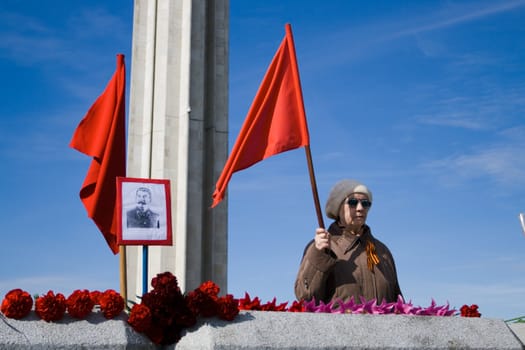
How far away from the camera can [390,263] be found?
6.31m

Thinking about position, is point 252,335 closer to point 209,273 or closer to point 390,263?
point 390,263

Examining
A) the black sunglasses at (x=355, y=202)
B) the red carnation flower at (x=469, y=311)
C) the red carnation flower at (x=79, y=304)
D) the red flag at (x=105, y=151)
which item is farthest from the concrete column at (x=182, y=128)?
the red carnation flower at (x=79, y=304)

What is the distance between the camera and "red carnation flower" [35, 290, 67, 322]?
4.36m

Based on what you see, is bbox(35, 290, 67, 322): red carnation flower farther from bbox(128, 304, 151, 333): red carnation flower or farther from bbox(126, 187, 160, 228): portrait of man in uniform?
bbox(126, 187, 160, 228): portrait of man in uniform

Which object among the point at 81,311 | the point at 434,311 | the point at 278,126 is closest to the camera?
the point at 81,311

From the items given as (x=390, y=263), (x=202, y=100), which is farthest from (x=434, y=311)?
(x=202, y=100)

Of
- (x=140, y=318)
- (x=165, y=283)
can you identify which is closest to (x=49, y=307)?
(x=140, y=318)

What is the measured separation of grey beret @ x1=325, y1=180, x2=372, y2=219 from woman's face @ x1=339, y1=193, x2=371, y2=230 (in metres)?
0.04

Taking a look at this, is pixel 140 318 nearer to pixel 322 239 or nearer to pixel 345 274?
pixel 322 239

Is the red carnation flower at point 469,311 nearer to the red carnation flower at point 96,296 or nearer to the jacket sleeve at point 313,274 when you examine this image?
the jacket sleeve at point 313,274

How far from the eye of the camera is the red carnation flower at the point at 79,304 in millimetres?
4434

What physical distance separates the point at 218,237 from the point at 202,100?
8.56ft

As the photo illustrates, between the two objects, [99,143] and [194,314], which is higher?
[99,143]

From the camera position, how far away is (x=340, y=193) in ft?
21.0
